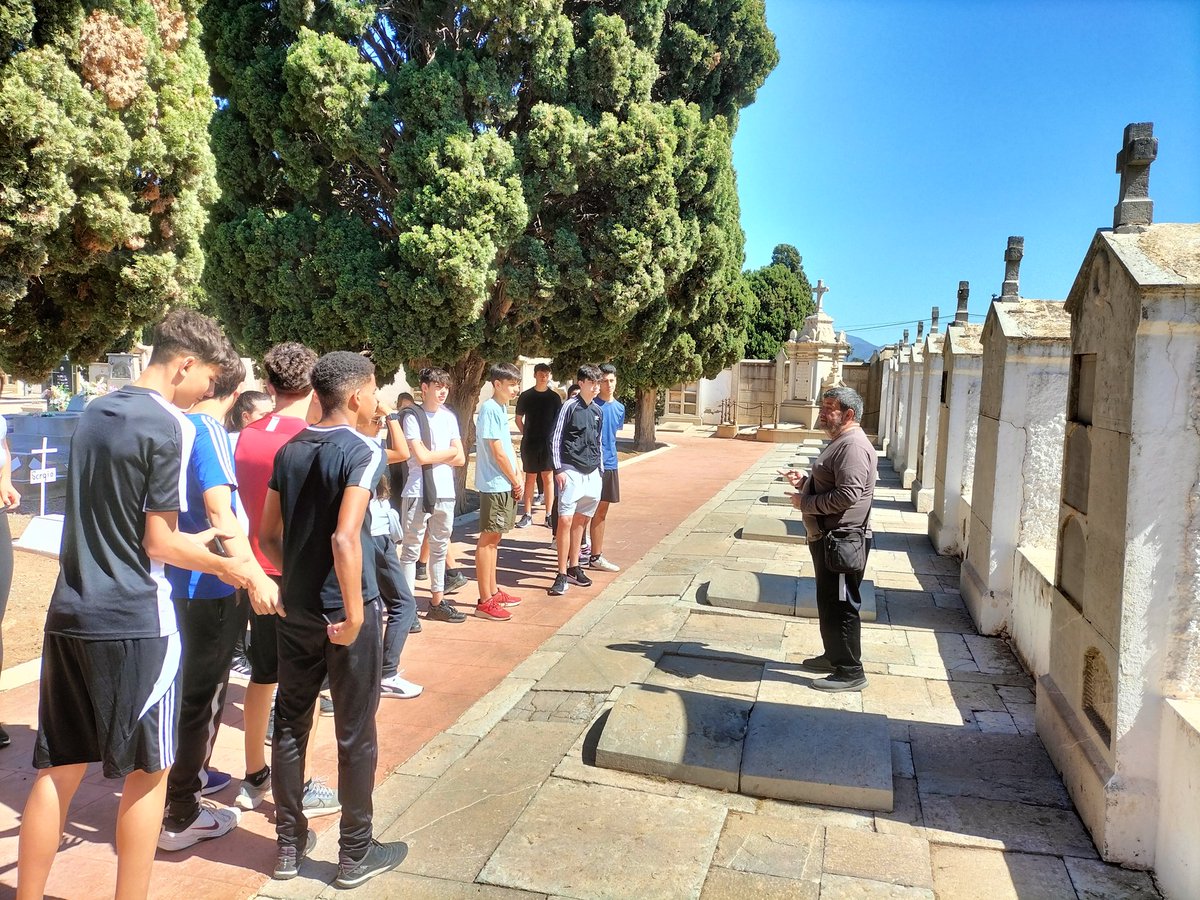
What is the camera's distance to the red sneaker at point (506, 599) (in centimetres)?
633

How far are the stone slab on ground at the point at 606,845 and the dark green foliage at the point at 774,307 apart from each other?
37.6 meters

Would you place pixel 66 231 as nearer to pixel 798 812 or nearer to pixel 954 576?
pixel 798 812

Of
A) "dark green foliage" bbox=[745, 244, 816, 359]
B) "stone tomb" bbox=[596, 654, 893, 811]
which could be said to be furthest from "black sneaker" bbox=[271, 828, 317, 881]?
"dark green foliage" bbox=[745, 244, 816, 359]

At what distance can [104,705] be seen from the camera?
2.53 meters

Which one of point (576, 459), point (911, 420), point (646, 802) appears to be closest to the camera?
point (646, 802)

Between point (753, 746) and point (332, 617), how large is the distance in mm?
2030

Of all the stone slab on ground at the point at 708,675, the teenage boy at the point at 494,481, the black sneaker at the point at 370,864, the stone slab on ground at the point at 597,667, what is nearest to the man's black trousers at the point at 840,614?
the stone slab on ground at the point at 708,675

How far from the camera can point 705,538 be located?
9281 millimetres

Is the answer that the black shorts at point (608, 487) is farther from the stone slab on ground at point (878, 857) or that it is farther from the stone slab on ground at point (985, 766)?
the stone slab on ground at point (878, 857)

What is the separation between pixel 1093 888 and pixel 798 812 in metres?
1.07

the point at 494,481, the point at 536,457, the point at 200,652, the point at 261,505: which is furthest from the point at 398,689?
the point at 536,457

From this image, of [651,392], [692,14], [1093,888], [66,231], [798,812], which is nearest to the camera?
[1093,888]

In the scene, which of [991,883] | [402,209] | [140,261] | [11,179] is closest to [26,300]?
[140,261]

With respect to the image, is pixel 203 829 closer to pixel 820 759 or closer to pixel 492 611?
pixel 820 759
